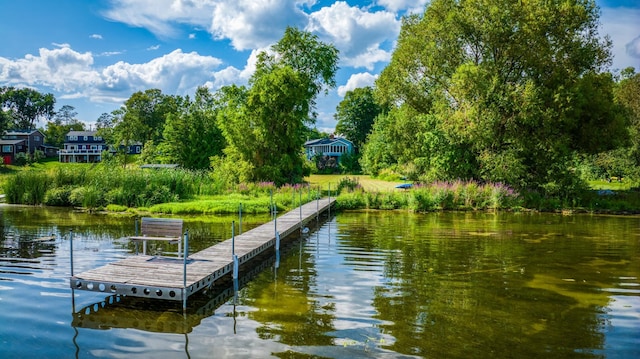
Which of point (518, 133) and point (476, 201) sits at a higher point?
point (518, 133)

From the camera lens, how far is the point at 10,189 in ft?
111

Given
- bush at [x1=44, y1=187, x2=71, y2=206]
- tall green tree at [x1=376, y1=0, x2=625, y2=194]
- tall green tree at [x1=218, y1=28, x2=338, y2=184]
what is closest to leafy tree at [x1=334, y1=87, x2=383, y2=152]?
tall green tree at [x1=218, y1=28, x2=338, y2=184]

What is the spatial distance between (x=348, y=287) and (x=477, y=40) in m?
30.1

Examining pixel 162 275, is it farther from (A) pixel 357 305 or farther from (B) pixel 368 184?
(B) pixel 368 184

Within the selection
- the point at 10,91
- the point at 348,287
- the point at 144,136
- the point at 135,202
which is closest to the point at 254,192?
the point at 135,202

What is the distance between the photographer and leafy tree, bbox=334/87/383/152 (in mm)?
98812

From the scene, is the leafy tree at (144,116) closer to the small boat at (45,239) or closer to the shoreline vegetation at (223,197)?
the shoreline vegetation at (223,197)

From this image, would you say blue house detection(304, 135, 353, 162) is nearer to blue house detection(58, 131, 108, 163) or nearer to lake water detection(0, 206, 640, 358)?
blue house detection(58, 131, 108, 163)

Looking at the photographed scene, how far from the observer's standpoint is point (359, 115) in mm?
99688

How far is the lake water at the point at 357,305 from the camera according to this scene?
866cm

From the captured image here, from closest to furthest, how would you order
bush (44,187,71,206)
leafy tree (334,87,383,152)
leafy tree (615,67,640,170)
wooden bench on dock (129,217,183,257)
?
wooden bench on dock (129,217,183,257)
bush (44,187,71,206)
leafy tree (615,67,640,170)
leafy tree (334,87,383,152)

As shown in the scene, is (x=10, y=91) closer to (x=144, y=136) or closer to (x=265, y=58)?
(x=144, y=136)

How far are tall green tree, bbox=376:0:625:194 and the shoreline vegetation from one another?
7.98 ft

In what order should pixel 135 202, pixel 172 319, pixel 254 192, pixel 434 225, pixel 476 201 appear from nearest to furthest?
1. pixel 172 319
2. pixel 434 225
3. pixel 135 202
4. pixel 476 201
5. pixel 254 192
